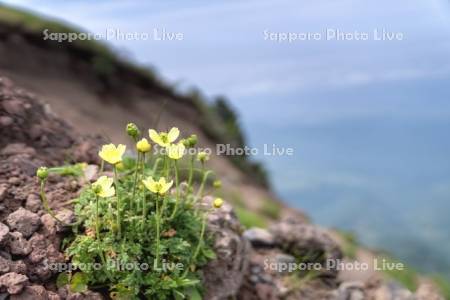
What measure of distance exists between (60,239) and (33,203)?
329 mm

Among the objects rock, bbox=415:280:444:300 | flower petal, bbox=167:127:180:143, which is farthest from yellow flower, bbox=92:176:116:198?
rock, bbox=415:280:444:300

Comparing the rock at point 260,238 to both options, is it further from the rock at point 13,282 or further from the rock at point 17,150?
the rock at point 13,282

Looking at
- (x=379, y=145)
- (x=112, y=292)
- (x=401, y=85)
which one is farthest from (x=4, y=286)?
(x=401, y=85)

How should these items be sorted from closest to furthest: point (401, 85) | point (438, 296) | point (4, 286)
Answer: point (4, 286) < point (438, 296) < point (401, 85)

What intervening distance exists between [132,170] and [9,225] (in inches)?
32.2

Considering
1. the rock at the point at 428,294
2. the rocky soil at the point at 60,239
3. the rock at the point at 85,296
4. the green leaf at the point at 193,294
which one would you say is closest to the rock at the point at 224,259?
the rocky soil at the point at 60,239

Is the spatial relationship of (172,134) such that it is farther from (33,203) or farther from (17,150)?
(17,150)

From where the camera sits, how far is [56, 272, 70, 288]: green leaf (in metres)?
3.63

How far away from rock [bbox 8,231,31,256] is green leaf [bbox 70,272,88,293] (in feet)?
0.93

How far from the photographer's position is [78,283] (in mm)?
3633

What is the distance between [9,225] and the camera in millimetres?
3762

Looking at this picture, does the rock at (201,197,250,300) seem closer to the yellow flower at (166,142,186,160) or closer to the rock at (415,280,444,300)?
the yellow flower at (166,142,186,160)

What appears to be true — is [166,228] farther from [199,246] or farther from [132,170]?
[132,170]

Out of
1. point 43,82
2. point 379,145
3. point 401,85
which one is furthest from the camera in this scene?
point 401,85
